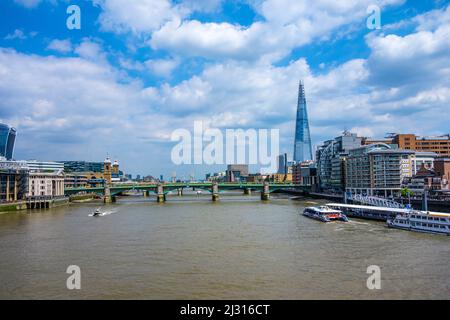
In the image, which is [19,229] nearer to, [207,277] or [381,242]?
[207,277]

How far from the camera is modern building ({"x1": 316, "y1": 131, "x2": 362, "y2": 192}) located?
104250mm

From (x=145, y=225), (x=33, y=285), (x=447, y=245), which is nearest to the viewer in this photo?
(x=33, y=285)

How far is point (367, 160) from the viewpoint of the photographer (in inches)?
3361

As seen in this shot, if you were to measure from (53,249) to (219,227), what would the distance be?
58.2 ft

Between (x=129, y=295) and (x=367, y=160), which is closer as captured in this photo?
(x=129, y=295)

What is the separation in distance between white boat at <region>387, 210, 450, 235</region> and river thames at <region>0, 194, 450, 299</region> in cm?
131

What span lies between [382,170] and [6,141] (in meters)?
151

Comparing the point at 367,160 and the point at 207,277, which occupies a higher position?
the point at 367,160

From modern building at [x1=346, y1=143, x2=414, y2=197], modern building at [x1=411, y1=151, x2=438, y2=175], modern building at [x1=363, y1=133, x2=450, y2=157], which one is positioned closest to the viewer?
modern building at [x1=346, y1=143, x2=414, y2=197]

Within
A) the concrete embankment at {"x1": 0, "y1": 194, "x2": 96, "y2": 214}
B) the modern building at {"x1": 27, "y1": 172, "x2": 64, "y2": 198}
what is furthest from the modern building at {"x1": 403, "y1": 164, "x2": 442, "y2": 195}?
the modern building at {"x1": 27, "y1": 172, "x2": 64, "y2": 198}

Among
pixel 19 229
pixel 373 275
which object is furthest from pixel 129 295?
pixel 19 229

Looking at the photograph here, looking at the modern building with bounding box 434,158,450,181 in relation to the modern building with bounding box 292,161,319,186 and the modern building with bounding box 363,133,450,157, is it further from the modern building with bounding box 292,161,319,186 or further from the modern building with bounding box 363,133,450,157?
the modern building with bounding box 292,161,319,186

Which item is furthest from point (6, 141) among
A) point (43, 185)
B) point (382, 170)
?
point (382, 170)

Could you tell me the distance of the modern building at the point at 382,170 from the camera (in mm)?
79250
